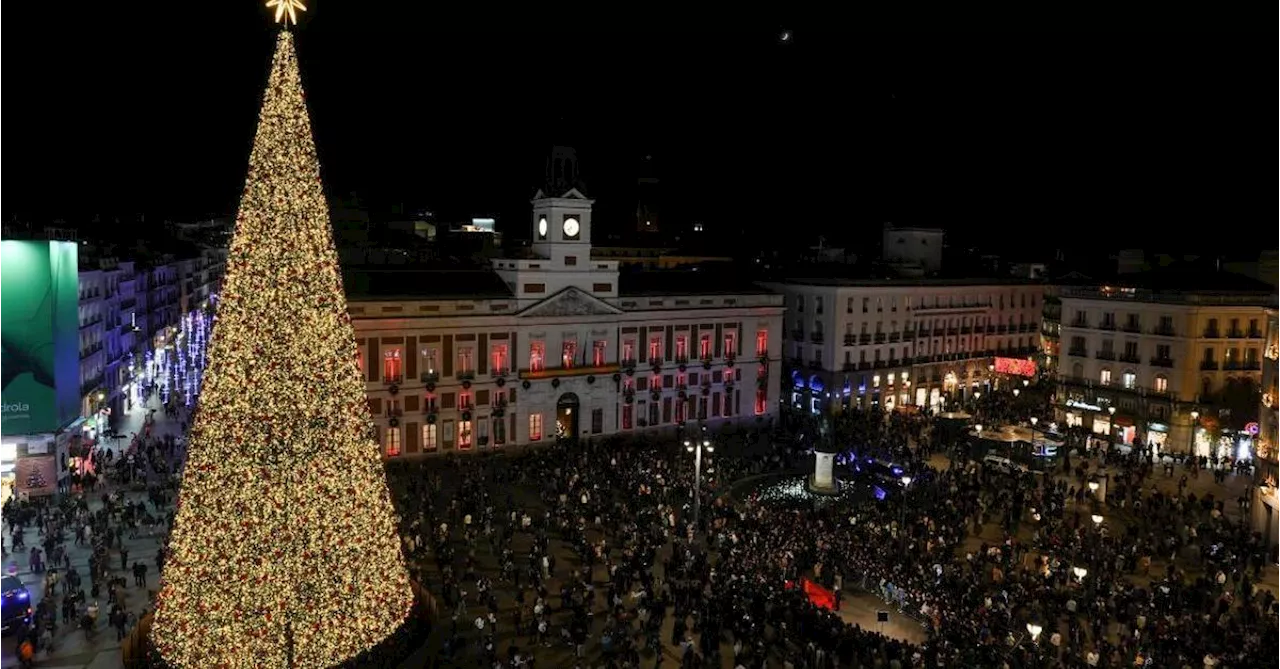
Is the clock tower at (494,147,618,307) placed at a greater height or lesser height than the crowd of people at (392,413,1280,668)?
greater

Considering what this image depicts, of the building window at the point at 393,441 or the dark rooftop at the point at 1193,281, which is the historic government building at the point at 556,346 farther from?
the dark rooftop at the point at 1193,281

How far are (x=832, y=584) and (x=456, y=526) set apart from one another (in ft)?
45.7

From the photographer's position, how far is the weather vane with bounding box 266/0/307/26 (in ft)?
59.4

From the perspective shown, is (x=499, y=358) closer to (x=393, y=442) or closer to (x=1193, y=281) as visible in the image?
(x=393, y=442)

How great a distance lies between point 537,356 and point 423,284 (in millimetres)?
7270

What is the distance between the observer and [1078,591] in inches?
1163

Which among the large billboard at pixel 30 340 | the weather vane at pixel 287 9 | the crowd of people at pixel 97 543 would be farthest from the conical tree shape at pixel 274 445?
the large billboard at pixel 30 340

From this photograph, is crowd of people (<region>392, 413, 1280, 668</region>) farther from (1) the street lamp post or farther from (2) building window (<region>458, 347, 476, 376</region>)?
(2) building window (<region>458, 347, 476, 376</region>)

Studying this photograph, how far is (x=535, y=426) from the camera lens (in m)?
53.2

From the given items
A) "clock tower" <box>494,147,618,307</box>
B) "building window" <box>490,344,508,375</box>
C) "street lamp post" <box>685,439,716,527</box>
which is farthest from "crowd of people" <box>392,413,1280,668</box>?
"clock tower" <box>494,147,618,307</box>

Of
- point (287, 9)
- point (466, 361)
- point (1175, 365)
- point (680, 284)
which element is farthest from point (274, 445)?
point (1175, 365)

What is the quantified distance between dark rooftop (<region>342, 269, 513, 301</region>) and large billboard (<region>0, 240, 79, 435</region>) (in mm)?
12697

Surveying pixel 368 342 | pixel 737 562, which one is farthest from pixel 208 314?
pixel 737 562

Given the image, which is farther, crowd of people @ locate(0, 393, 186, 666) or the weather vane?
crowd of people @ locate(0, 393, 186, 666)
